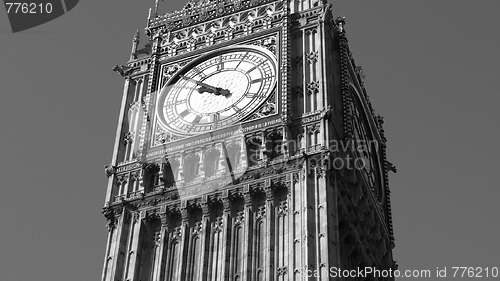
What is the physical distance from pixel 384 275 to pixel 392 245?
1.93 meters

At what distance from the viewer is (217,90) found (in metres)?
47.7

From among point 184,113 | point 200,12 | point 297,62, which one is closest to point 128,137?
point 184,113

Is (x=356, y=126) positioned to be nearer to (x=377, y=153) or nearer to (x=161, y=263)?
(x=377, y=153)

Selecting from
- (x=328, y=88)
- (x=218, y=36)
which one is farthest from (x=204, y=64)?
(x=328, y=88)

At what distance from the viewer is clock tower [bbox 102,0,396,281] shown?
41.4 metres

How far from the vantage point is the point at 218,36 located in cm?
5038

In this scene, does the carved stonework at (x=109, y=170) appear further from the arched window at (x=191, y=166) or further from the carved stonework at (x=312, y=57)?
the carved stonework at (x=312, y=57)

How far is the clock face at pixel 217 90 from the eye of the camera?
46469 mm

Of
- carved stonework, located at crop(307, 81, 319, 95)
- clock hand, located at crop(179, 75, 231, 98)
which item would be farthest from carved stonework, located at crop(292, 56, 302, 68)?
clock hand, located at crop(179, 75, 231, 98)

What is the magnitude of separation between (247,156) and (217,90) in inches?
178

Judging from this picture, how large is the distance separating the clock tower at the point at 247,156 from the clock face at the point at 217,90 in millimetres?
59

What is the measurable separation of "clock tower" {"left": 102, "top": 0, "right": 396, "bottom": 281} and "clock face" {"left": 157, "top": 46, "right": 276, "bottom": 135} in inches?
2.3

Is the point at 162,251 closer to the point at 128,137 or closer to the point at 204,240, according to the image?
the point at 204,240

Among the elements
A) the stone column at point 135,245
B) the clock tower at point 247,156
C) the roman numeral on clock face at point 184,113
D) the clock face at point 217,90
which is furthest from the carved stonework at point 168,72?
the stone column at point 135,245
